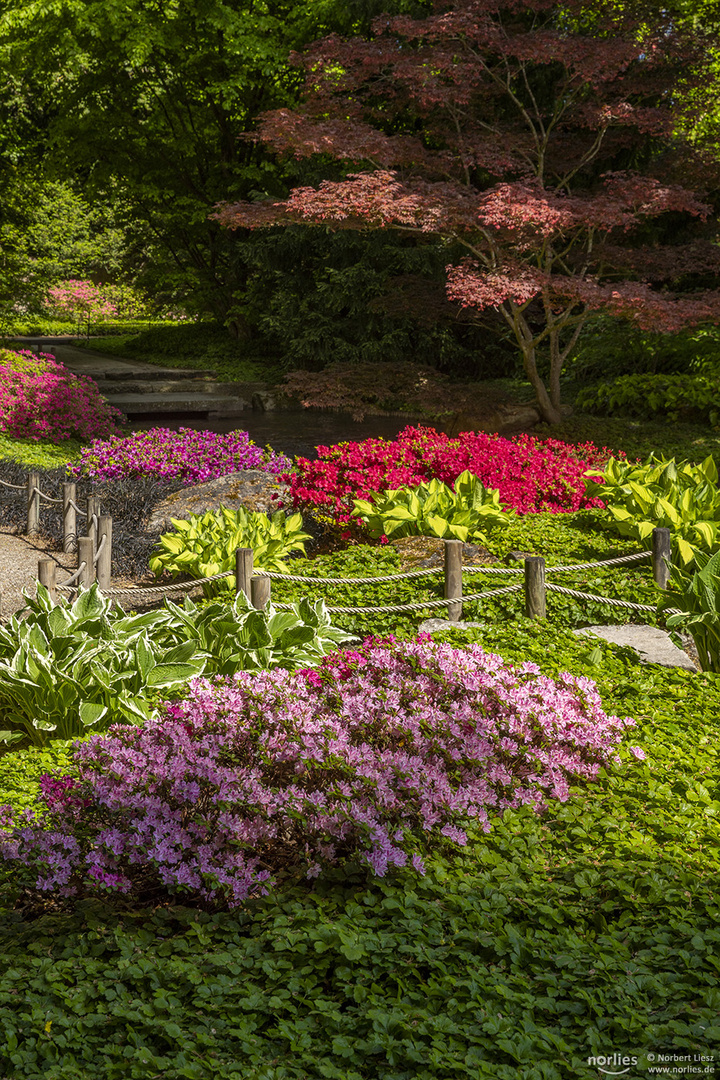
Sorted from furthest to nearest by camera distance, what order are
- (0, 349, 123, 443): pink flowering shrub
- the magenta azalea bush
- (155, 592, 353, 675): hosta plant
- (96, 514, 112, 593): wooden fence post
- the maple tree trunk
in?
(0, 349, 123, 443): pink flowering shrub → the maple tree trunk → the magenta azalea bush → (96, 514, 112, 593): wooden fence post → (155, 592, 353, 675): hosta plant

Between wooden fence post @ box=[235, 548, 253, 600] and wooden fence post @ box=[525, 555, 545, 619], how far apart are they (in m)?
1.68

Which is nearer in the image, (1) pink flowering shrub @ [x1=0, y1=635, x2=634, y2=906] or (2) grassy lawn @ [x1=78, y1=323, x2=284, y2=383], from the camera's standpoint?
(1) pink flowering shrub @ [x1=0, y1=635, x2=634, y2=906]

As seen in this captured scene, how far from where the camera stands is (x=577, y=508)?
8461 millimetres

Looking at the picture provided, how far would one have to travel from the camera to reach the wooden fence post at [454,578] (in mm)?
5516

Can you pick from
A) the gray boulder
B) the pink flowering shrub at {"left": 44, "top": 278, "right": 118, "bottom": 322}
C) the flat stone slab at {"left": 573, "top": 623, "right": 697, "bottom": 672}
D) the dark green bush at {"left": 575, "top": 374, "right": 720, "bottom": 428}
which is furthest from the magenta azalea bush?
the pink flowering shrub at {"left": 44, "top": 278, "right": 118, "bottom": 322}

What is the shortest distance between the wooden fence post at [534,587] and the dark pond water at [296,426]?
8707mm

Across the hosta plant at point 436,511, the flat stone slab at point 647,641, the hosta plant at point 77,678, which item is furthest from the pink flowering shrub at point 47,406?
the flat stone slab at point 647,641

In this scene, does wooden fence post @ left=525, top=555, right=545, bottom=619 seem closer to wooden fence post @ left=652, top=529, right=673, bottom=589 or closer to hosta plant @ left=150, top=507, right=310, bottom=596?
wooden fence post @ left=652, top=529, right=673, bottom=589

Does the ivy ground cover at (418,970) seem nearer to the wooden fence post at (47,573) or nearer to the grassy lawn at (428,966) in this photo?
the grassy lawn at (428,966)

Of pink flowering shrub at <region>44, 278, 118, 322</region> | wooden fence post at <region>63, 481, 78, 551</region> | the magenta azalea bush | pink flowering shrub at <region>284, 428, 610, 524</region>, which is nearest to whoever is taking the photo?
pink flowering shrub at <region>284, 428, 610, 524</region>

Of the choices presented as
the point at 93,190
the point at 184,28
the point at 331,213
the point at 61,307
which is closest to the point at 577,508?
the point at 331,213

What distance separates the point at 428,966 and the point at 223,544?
4.55 metres

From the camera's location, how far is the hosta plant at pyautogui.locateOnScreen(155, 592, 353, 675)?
4.77m

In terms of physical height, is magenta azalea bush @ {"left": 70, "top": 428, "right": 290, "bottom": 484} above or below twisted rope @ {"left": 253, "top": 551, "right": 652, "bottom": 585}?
above
